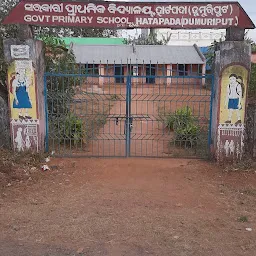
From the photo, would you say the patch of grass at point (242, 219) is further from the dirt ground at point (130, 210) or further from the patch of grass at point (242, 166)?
the patch of grass at point (242, 166)

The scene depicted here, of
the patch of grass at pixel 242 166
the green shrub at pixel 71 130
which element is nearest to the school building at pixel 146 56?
the green shrub at pixel 71 130

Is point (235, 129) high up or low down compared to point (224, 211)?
up

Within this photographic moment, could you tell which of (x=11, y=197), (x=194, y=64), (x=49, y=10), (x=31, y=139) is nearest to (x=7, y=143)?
(x=31, y=139)

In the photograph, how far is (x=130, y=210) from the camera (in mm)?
4820

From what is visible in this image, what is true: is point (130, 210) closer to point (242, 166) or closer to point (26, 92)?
point (242, 166)

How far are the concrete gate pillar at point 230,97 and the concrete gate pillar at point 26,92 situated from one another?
356cm

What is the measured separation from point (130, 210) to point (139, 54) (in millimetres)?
22382

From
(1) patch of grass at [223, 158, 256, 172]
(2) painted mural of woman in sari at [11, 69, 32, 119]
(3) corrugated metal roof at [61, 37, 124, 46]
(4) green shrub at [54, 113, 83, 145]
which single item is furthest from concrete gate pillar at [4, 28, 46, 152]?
(3) corrugated metal roof at [61, 37, 124, 46]

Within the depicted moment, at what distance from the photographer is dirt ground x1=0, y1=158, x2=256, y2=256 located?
389 centimetres

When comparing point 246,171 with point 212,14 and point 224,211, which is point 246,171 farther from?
point 212,14

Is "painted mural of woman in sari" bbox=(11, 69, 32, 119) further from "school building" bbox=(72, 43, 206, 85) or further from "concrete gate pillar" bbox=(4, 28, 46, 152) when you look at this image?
"school building" bbox=(72, 43, 206, 85)

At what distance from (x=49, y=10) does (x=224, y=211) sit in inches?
185

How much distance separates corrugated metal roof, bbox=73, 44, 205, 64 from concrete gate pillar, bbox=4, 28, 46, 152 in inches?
698

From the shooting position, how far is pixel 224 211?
15.9ft
